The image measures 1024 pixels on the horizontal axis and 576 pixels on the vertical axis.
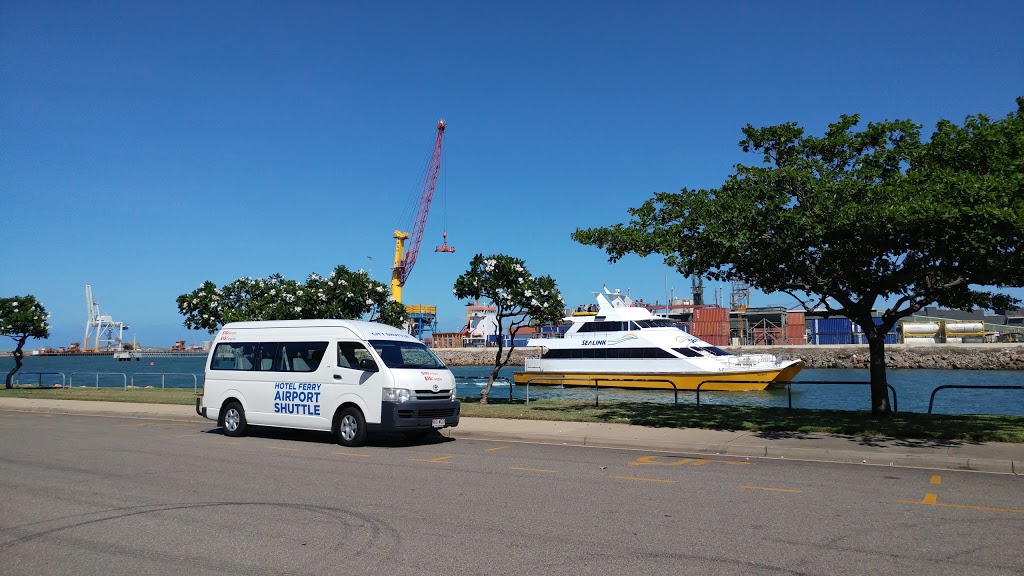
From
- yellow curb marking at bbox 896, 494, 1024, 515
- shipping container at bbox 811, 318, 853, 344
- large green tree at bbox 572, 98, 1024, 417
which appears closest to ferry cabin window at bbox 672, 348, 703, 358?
large green tree at bbox 572, 98, 1024, 417

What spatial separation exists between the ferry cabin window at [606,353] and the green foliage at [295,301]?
18.8 meters

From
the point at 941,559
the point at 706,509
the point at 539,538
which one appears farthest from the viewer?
the point at 706,509

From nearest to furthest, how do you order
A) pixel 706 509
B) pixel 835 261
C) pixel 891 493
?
1. pixel 706 509
2. pixel 891 493
3. pixel 835 261

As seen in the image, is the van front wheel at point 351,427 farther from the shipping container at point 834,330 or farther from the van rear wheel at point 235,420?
the shipping container at point 834,330

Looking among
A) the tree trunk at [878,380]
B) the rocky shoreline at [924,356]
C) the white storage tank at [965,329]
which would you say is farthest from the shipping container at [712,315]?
the tree trunk at [878,380]

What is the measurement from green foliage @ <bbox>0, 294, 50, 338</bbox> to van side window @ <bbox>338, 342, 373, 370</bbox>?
2864 centimetres

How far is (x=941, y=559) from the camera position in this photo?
5.83m

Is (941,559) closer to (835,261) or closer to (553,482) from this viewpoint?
(553,482)

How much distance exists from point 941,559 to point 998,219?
773 cm

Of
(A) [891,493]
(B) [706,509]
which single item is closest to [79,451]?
(B) [706,509]

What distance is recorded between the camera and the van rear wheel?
15469 mm

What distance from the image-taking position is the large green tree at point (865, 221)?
1234 centimetres

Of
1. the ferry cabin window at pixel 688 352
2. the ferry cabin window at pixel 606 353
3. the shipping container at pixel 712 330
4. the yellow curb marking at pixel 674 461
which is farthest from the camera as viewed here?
the shipping container at pixel 712 330

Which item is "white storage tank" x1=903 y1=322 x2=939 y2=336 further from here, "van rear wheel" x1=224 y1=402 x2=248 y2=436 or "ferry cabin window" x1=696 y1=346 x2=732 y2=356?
"van rear wheel" x1=224 y1=402 x2=248 y2=436
